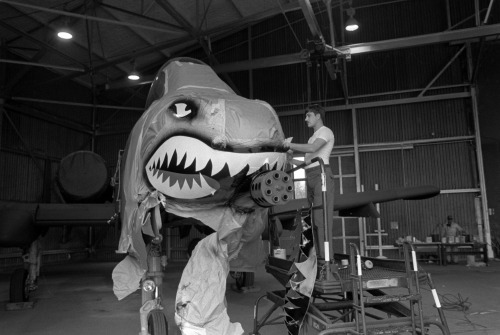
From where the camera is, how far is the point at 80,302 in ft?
28.5

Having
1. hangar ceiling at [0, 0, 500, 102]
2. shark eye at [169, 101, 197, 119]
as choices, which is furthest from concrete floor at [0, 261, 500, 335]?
hangar ceiling at [0, 0, 500, 102]

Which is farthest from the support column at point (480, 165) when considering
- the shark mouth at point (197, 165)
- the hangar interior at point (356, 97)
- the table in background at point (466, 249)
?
the shark mouth at point (197, 165)

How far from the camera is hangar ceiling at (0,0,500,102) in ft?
41.1

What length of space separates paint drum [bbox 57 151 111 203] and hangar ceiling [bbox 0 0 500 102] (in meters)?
4.14

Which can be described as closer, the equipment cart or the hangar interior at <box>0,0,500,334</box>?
the equipment cart

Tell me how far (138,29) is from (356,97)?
937 cm

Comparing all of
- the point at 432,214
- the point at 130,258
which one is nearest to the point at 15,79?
the point at 130,258

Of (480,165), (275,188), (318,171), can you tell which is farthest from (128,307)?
(480,165)

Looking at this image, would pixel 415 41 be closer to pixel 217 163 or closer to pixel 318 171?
pixel 318 171

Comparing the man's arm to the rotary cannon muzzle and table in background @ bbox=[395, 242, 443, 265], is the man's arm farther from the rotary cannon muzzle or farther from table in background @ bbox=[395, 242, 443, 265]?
table in background @ bbox=[395, 242, 443, 265]

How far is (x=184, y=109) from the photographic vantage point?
352 centimetres

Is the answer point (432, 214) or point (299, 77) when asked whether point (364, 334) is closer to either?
point (432, 214)

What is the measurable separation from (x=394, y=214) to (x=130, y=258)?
14.3 meters

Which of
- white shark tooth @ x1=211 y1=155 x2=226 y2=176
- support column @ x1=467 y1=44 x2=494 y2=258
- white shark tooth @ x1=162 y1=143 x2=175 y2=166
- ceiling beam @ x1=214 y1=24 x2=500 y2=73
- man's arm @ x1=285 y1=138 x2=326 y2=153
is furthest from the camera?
support column @ x1=467 y1=44 x2=494 y2=258
